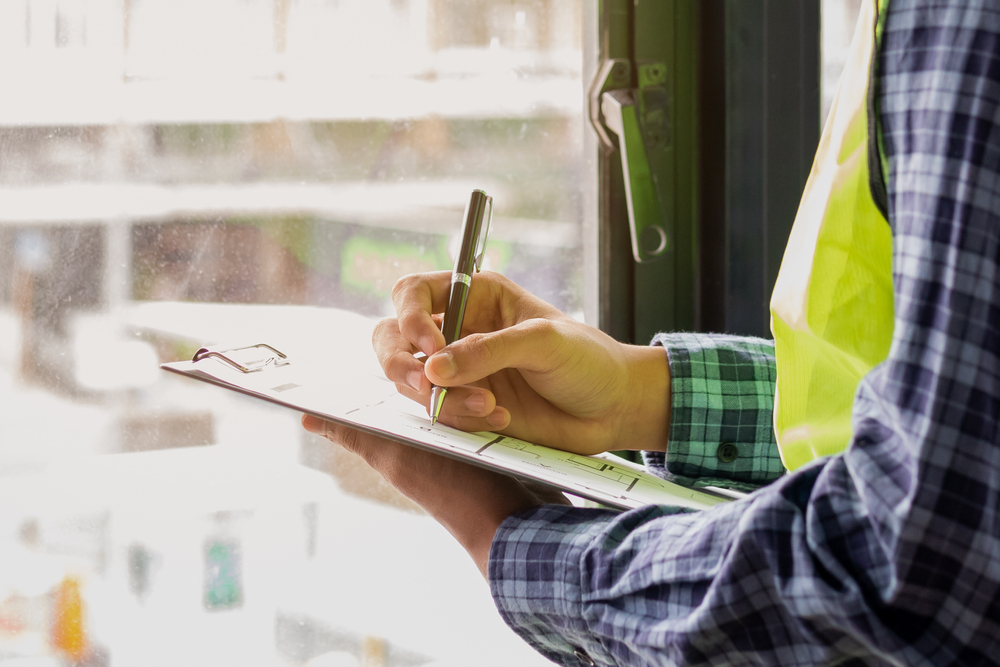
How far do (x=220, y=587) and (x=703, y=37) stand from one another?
908 millimetres

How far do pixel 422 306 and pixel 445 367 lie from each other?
0.47 feet

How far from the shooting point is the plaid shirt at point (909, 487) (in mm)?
299

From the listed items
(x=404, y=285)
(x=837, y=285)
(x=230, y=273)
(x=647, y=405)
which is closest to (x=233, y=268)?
(x=230, y=273)

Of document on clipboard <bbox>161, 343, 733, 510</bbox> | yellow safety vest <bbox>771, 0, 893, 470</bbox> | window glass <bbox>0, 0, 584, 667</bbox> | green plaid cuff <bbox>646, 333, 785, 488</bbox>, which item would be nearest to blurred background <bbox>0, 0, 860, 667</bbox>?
window glass <bbox>0, 0, 584, 667</bbox>

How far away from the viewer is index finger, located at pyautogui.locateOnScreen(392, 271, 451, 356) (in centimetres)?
65

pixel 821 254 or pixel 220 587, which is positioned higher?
pixel 821 254

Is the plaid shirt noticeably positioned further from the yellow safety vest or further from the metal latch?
the metal latch

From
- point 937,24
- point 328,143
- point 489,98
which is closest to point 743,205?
point 489,98

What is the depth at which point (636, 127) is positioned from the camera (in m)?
0.96

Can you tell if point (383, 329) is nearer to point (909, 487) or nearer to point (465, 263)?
point (465, 263)

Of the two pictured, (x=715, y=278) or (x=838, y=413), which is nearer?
(x=838, y=413)

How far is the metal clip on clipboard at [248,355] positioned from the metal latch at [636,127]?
21.2 inches

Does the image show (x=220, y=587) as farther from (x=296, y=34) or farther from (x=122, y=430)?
(x=296, y=34)

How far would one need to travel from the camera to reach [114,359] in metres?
0.81
